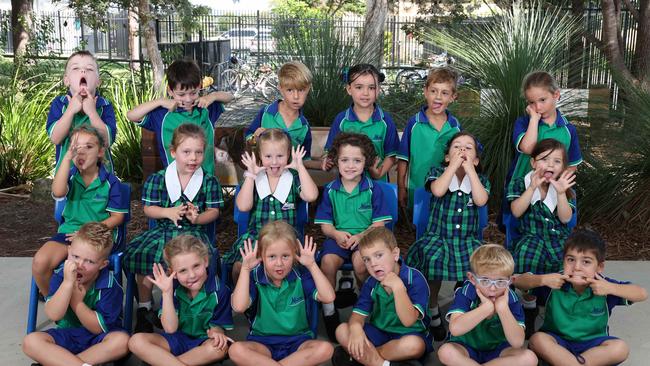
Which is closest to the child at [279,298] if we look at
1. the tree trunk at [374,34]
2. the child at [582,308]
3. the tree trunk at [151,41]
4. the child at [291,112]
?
the child at [582,308]

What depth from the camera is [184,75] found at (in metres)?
4.46

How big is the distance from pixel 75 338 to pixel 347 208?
1469mm

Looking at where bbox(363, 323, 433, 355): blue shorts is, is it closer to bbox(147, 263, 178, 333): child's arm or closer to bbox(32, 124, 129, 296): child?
bbox(147, 263, 178, 333): child's arm

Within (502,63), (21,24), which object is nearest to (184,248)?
(502,63)

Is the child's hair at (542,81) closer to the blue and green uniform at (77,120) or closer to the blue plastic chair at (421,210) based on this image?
the blue plastic chair at (421,210)

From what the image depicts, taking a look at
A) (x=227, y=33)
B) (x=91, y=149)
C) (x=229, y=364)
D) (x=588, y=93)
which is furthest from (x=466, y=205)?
(x=227, y=33)

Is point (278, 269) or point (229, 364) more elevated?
point (278, 269)

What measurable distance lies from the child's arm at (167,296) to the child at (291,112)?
128 cm

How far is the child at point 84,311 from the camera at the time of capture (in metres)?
3.39

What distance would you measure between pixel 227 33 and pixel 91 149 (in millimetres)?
18796

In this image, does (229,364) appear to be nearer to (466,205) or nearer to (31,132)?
(466,205)

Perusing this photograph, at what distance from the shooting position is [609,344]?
3.43 metres

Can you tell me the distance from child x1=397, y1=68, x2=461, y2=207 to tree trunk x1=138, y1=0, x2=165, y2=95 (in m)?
4.09

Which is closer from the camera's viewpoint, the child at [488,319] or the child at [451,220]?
the child at [488,319]
